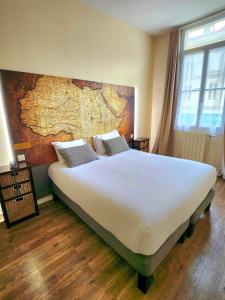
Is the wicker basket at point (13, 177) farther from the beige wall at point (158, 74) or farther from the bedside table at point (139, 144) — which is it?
the beige wall at point (158, 74)

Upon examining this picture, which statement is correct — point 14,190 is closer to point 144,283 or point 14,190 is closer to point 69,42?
point 144,283

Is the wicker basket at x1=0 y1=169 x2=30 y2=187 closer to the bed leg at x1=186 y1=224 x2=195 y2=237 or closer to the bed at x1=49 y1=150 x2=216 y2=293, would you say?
the bed at x1=49 y1=150 x2=216 y2=293

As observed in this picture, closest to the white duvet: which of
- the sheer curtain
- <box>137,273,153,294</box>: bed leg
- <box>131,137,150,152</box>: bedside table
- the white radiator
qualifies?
<box>137,273,153,294</box>: bed leg

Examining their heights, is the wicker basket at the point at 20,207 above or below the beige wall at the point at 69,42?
below

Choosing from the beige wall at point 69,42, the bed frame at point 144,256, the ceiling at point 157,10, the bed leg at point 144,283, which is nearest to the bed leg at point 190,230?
the bed frame at point 144,256

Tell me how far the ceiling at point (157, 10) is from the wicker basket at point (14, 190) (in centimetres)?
275

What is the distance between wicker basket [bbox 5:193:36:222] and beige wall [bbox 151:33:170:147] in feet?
10.5

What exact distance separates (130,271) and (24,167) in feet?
5.27

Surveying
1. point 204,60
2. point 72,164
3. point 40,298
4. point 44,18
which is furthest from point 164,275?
point 204,60

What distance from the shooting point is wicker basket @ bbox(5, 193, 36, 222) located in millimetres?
1919

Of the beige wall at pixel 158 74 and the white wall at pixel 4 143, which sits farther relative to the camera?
the beige wall at pixel 158 74

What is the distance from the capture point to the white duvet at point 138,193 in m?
1.18

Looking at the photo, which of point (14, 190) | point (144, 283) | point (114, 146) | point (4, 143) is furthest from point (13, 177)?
point (144, 283)

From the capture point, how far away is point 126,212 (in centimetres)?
126
